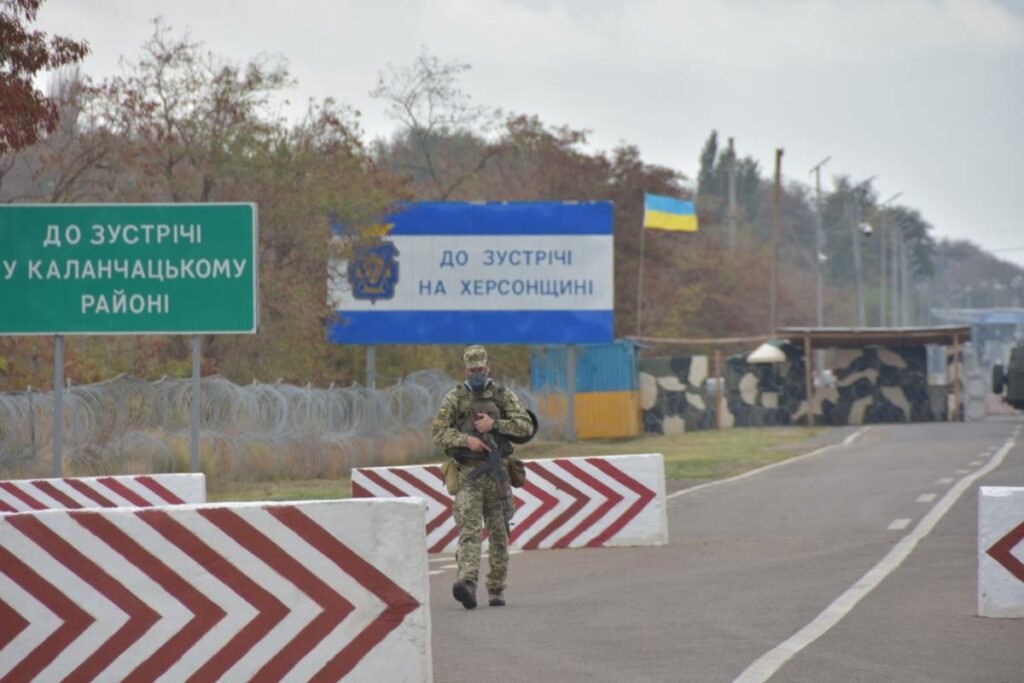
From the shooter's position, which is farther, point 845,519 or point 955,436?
point 955,436

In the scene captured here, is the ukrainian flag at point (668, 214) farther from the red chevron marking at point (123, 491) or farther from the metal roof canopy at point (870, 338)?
the red chevron marking at point (123, 491)

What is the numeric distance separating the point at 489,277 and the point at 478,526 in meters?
26.5

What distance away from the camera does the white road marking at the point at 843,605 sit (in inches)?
350

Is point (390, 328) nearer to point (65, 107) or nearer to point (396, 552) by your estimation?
point (65, 107)

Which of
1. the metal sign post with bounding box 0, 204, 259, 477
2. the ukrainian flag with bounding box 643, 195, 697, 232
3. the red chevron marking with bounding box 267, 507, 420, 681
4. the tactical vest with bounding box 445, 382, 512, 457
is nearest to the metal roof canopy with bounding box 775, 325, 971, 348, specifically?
the ukrainian flag with bounding box 643, 195, 697, 232

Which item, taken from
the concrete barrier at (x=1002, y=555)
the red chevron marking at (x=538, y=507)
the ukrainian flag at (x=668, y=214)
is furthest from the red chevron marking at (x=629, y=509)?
the ukrainian flag at (x=668, y=214)

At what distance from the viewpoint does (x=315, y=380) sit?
3912 cm

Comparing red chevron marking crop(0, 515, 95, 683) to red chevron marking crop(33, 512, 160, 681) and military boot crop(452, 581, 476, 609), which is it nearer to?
red chevron marking crop(33, 512, 160, 681)

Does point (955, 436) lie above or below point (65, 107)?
below

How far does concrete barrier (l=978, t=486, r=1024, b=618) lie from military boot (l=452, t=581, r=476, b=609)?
10.5ft

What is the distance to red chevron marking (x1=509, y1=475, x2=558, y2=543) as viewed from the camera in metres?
17.0

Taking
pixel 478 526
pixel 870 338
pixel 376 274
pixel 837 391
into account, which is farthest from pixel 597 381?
pixel 478 526

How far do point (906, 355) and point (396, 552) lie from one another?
4767 centimetres

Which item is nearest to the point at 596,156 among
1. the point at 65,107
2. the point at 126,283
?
the point at 65,107
